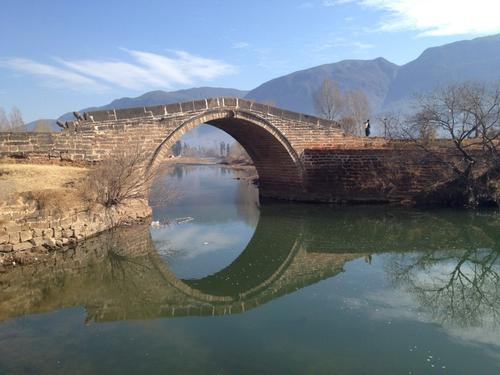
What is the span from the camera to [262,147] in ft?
65.0

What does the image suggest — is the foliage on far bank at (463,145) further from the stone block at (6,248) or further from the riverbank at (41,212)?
the stone block at (6,248)

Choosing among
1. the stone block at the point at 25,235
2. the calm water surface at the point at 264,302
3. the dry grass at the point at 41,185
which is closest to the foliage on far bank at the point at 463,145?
the calm water surface at the point at 264,302

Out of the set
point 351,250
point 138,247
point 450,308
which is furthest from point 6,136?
point 450,308

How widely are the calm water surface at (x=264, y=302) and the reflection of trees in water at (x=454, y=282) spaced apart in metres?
0.04

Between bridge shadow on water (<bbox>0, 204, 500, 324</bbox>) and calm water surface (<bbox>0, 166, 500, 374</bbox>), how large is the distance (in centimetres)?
4

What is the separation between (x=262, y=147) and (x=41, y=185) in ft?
35.3

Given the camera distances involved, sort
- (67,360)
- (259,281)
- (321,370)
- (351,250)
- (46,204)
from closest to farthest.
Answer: (321,370), (67,360), (259,281), (46,204), (351,250)

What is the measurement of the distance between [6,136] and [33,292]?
6.13m

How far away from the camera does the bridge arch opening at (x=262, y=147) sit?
51.9 ft

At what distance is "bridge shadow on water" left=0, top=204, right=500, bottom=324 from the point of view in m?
8.00

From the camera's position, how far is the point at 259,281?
377 inches

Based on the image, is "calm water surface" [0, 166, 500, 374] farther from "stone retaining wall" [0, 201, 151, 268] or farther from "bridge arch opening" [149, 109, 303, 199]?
"bridge arch opening" [149, 109, 303, 199]

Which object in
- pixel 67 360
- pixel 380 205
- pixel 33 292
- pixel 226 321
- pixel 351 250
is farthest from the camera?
pixel 380 205

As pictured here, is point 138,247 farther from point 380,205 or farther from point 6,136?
point 380,205
